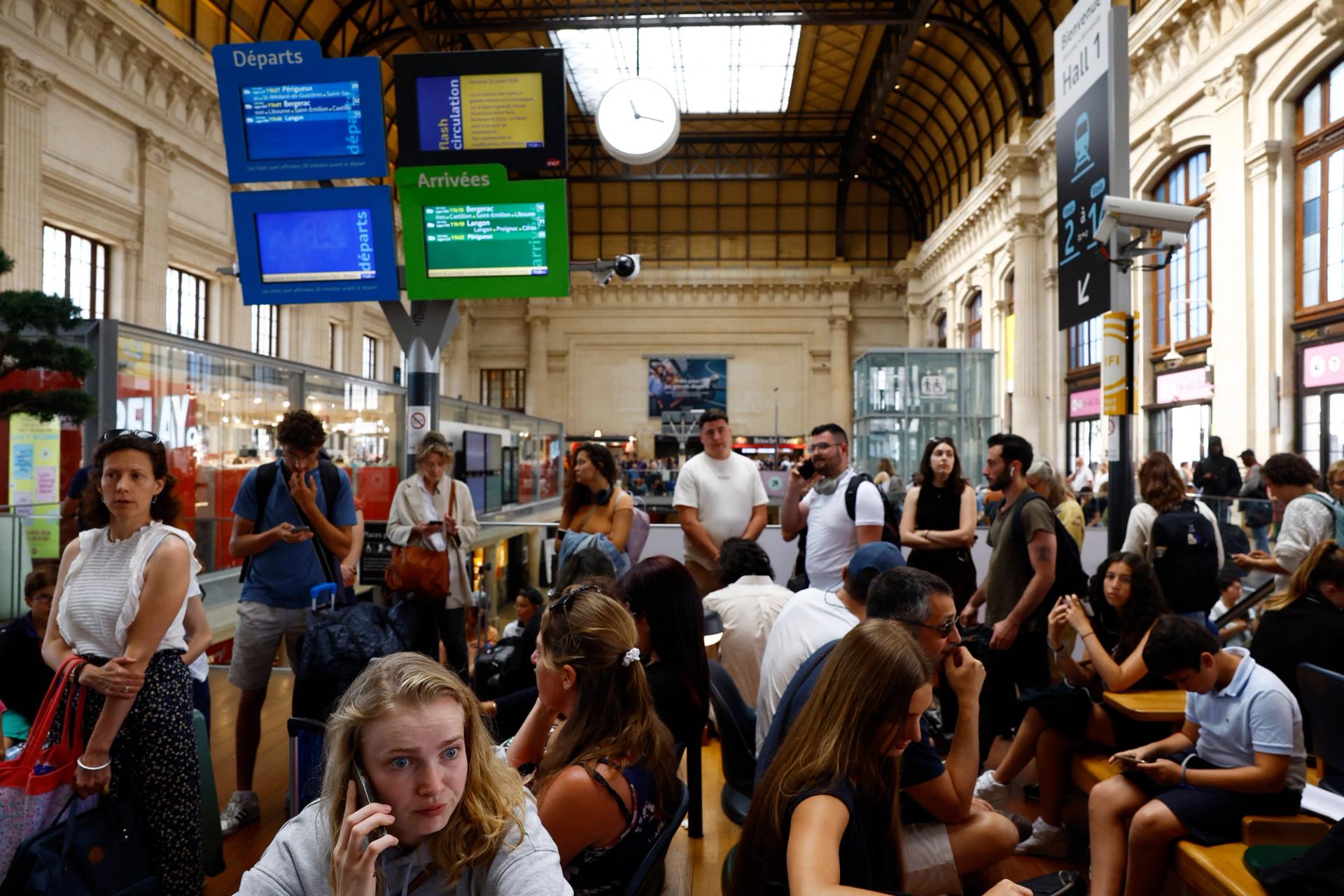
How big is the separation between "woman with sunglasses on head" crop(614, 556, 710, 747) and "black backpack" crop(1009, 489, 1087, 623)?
7.64ft

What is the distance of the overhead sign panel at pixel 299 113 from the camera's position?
571cm

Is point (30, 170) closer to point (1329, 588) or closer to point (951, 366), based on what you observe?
point (1329, 588)

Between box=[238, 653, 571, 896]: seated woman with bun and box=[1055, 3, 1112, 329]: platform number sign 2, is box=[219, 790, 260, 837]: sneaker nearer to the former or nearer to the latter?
box=[238, 653, 571, 896]: seated woman with bun

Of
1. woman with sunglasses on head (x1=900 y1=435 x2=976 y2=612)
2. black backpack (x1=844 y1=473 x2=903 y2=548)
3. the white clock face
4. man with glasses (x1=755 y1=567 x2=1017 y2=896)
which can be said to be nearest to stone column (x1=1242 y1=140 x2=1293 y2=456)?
the white clock face

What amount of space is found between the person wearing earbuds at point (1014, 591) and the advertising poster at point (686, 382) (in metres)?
32.0

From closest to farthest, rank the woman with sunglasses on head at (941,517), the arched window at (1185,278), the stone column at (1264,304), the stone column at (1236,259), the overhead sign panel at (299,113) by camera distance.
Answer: the woman with sunglasses on head at (941,517) → the overhead sign panel at (299,113) → the stone column at (1264,304) → the stone column at (1236,259) → the arched window at (1185,278)

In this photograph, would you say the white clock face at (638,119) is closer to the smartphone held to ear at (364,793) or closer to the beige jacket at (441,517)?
the beige jacket at (441,517)

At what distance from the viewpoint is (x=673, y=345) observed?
37.2 metres

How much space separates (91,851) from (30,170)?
1611 cm

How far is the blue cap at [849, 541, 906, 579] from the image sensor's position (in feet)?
11.0

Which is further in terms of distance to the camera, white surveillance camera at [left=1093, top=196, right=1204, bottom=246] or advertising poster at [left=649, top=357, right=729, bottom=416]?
advertising poster at [left=649, top=357, right=729, bottom=416]

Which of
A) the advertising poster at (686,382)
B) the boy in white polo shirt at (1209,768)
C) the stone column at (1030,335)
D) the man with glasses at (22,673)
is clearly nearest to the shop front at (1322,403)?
the stone column at (1030,335)

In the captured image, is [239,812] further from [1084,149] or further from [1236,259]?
[1236,259]

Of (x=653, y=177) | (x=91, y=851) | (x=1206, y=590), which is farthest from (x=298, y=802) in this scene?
(x=653, y=177)
